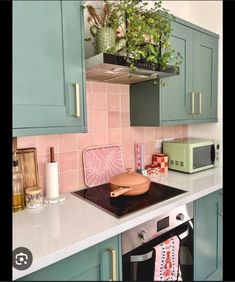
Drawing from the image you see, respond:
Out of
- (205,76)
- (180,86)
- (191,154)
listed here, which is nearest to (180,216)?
→ (191,154)

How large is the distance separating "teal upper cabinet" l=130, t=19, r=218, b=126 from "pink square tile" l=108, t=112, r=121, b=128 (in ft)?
0.41

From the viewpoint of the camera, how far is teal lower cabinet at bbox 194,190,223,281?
1.37m

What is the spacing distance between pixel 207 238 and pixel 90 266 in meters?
0.93

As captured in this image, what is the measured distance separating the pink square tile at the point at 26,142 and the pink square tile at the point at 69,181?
264 mm

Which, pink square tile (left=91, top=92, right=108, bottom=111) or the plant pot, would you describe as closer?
the plant pot

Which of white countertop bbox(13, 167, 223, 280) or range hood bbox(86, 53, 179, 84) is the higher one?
range hood bbox(86, 53, 179, 84)

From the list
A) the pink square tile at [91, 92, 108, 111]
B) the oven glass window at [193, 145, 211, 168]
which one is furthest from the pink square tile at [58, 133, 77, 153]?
the oven glass window at [193, 145, 211, 168]

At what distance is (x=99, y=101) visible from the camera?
1.50 meters

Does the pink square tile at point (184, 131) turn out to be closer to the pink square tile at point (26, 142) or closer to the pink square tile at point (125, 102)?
the pink square tile at point (125, 102)

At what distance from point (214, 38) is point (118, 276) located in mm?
1870

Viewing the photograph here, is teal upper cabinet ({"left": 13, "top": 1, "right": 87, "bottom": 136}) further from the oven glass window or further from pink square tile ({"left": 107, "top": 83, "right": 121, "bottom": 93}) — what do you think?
the oven glass window
